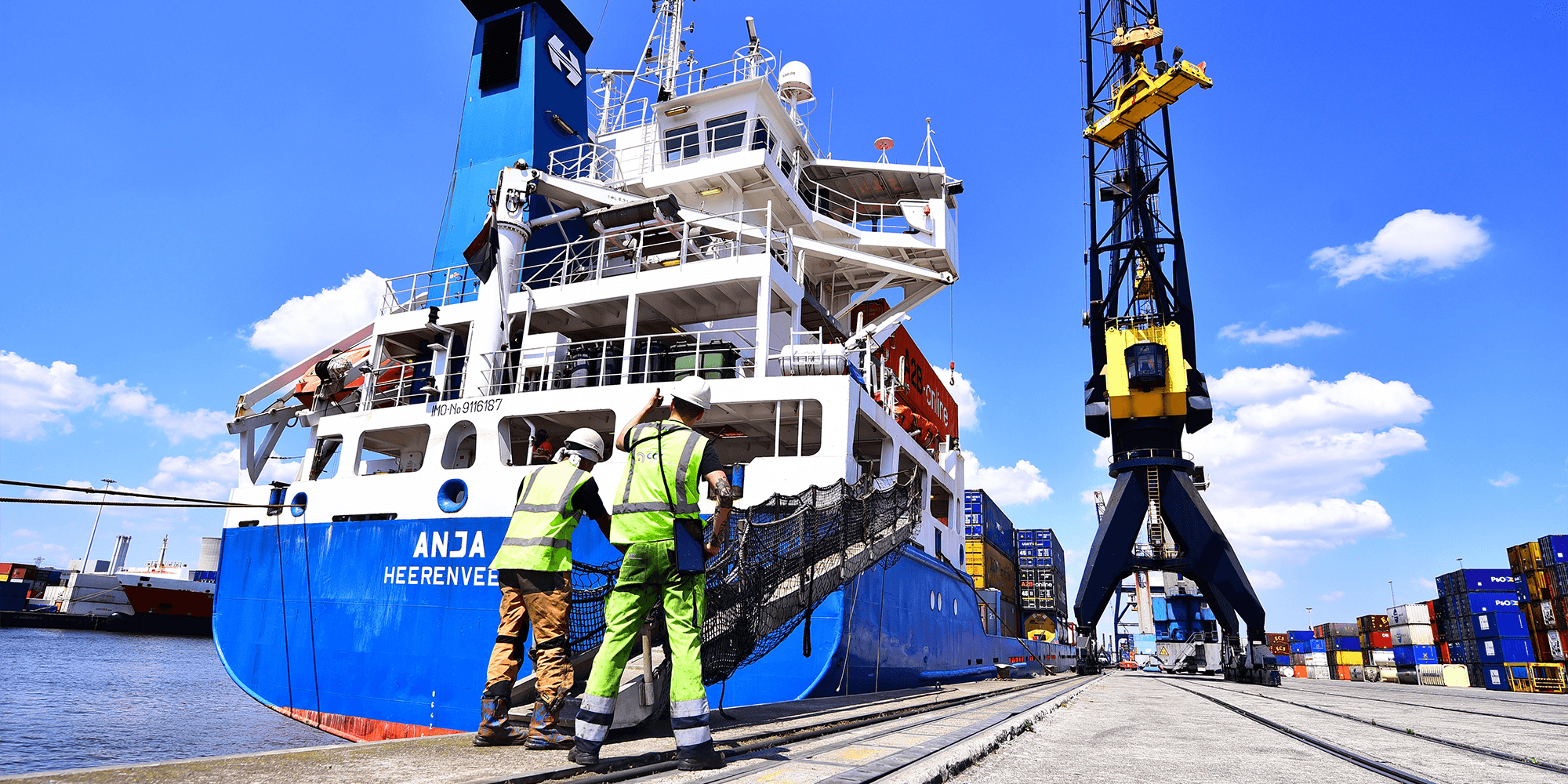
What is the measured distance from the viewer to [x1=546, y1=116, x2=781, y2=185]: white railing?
50.9 ft

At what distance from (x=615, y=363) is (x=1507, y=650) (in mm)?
25597

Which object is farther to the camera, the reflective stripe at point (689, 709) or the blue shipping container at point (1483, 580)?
the blue shipping container at point (1483, 580)

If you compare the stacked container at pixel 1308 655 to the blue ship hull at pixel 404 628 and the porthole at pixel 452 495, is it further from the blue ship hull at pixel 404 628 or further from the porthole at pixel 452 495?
the porthole at pixel 452 495

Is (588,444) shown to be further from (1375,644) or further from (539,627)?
(1375,644)

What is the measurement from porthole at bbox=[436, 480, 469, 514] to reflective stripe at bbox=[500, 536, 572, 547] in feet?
21.6

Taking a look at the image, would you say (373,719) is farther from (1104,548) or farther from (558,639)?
(1104,548)

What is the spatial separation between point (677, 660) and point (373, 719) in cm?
789

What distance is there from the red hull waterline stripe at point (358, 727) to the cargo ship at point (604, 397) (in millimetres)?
38

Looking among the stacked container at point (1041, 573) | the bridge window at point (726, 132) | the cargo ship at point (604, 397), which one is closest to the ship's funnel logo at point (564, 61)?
the cargo ship at point (604, 397)

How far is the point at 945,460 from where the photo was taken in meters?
17.0

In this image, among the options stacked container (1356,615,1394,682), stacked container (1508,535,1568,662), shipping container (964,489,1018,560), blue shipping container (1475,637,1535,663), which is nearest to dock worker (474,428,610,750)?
shipping container (964,489,1018,560)

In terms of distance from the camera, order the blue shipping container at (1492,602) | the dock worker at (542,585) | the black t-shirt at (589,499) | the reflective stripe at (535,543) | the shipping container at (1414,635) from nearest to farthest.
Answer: the dock worker at (542,585) < the reflective stripe at (535,543) < the black t-shirt at (589,499) < the blue shipping container at (1492,602) < the shipping container at (1414,635)

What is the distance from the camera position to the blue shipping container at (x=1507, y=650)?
21.0 meters

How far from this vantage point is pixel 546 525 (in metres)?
3.82
